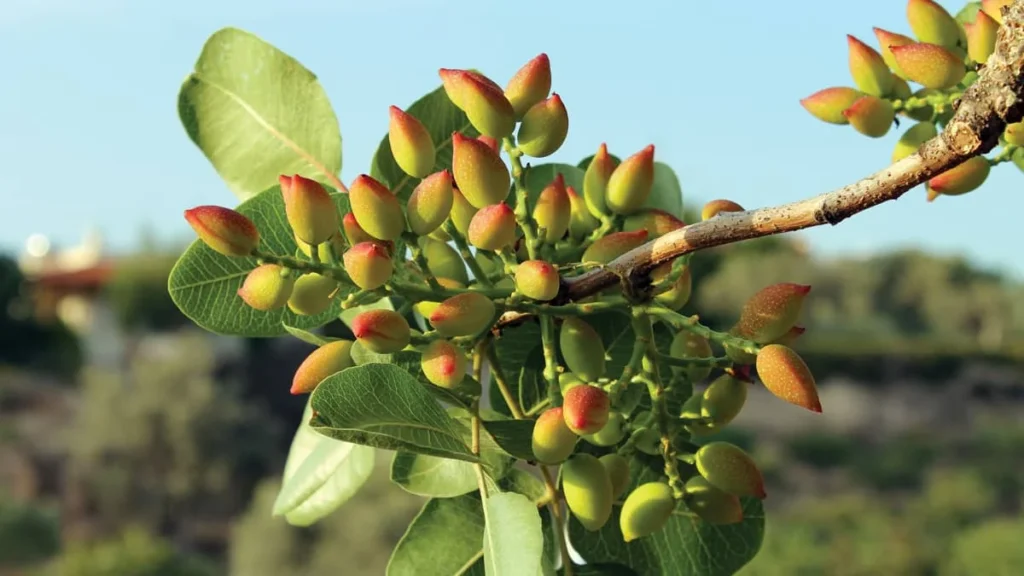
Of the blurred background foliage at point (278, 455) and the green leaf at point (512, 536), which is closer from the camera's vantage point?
the green leaf at point (512, 536)

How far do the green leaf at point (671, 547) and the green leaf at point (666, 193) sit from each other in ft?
0.53

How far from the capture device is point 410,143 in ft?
1.73

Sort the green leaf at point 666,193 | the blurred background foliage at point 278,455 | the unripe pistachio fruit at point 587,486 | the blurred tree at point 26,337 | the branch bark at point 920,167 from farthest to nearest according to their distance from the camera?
1. the blurred tree at point 26,337
2. the blurred background foliage at point 278,455
3. the green leaf at point 666,193
4. the unripe pistachio fruit at point 587,486
5. the branch bark at point 920,167

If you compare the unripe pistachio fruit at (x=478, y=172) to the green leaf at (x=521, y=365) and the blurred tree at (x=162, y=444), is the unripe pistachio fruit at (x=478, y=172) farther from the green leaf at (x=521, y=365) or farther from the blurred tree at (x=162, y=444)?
the blurred tree at (x=162, y=444)

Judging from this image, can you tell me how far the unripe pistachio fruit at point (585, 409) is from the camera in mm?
457

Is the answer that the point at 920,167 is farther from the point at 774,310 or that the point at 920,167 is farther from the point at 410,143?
the point at 410,143

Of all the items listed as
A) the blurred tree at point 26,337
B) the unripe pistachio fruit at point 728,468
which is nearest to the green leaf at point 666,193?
the unripe pistachio fruit at point 728,468

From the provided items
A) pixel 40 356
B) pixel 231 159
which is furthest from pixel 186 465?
pixel 231 159

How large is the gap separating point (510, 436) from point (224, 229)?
0.15 metres

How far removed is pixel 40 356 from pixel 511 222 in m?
22.1

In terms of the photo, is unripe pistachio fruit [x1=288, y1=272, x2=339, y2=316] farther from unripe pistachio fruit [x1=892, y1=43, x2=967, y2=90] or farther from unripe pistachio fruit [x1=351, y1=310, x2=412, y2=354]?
unripe pistachio fruit [x1=892, y1=43, x2=967, y2=90]

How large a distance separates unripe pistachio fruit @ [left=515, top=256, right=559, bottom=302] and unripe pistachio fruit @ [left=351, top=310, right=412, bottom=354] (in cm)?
5

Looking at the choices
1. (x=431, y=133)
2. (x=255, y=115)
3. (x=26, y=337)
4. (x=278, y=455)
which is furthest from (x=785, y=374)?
(x=26, y=337)

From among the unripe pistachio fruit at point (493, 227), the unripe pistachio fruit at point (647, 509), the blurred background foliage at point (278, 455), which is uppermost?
the unripe pistachio fruit at point (493, 227)
